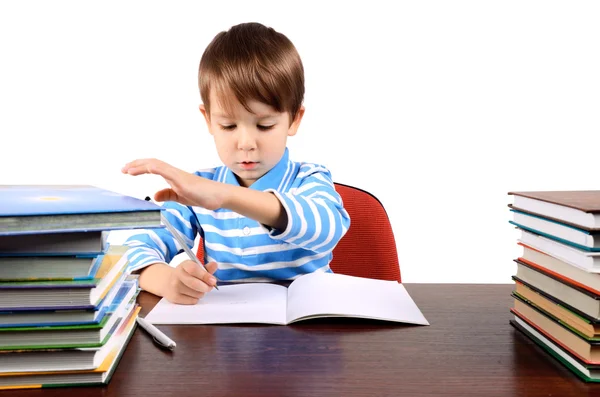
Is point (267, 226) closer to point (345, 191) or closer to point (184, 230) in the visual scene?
point (184, 230)

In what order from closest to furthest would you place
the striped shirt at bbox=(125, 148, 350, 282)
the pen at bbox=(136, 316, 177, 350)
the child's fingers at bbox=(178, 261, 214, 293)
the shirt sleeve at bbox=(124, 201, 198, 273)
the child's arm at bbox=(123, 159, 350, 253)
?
the pen at bbox=(136, 316, 177, 350)
the child's arm at bbox=(123, 159, 350, 253)
the child's fingers at bbox=(178, 261, 214, 293)
the shirt sleeve at bbox=(124, 201, 198, 273)
the striped shirt at bbox=(125, 148, 350, 282)

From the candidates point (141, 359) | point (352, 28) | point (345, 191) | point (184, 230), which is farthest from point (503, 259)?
point (141, 359)

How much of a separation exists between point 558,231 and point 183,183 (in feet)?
1.87

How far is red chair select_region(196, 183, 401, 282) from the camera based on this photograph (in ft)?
6.17

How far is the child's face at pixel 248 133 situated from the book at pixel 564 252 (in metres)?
0.67

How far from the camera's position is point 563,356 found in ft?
3.19

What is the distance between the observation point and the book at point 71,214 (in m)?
0.78

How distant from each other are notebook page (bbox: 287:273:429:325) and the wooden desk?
0.02m

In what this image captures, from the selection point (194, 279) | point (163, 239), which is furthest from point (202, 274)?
point (163, 239)

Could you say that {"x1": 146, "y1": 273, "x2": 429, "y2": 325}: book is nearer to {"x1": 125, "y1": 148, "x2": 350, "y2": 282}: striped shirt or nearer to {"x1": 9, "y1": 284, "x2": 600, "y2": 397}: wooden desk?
{"x1": 9, "y1": 284, "x2": 600, "y2": 397}: wooden desk

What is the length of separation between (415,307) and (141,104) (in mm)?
2153

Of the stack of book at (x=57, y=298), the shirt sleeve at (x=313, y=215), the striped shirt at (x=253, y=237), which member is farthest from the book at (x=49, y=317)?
the striped shirt at (x=253, y=237)

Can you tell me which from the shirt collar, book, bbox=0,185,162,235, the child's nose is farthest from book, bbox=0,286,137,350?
the shirt collar

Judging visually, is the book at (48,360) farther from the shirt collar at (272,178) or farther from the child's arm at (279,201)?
the shirt collar at (272,178)
